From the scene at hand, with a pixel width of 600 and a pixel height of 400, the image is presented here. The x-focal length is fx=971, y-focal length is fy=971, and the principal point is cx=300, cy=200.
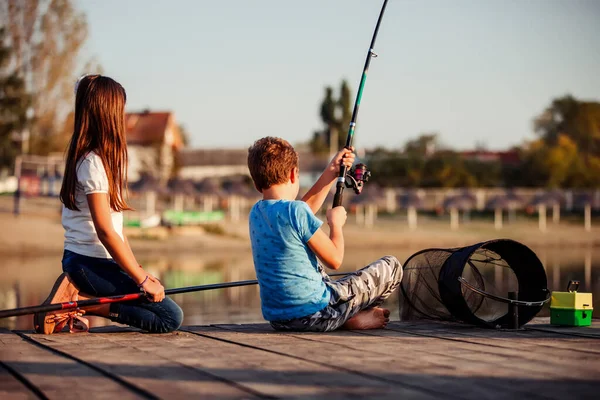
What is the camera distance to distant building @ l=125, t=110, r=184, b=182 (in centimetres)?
4581

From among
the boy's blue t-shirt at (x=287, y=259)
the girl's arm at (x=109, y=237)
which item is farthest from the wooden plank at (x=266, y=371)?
the boy's blue t-shirt at (x=287, y=259)

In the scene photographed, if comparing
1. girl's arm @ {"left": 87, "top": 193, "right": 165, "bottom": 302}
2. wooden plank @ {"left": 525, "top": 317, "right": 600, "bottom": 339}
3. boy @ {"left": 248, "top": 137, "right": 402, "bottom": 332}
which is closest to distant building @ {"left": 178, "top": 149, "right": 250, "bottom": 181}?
wooden plank @ {"left": 525, "top": 317, "right": 600, "bottom": 339}

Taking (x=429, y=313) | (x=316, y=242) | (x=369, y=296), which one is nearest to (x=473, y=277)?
(x=429, y=313)

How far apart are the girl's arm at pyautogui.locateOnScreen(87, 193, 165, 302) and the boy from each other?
1.78 ft

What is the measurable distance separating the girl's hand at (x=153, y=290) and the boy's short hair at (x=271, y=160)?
2.11 ft

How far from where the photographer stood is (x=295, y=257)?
435cm

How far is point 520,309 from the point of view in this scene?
4879mm

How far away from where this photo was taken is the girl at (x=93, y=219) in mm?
4344

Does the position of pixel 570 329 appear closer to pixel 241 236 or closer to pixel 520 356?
pixel 520 356

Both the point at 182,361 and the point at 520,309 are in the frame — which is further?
the point at 520,309

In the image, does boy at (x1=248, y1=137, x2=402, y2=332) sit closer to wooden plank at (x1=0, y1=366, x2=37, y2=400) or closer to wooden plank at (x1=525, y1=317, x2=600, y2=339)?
wooden plank at (x1=525, y1=317, x2=600, y2=339)

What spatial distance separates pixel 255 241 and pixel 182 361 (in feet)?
3.40

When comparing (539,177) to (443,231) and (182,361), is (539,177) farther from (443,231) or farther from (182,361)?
(182,361)

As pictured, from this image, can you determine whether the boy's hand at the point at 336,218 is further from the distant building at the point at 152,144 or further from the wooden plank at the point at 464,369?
the distant building at the point at 152,144
